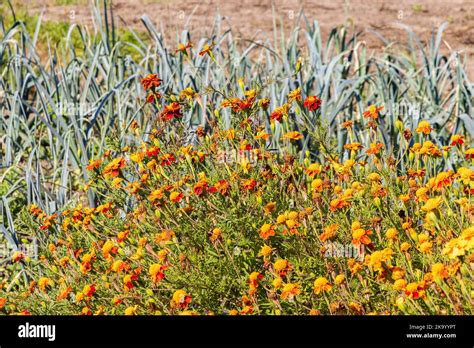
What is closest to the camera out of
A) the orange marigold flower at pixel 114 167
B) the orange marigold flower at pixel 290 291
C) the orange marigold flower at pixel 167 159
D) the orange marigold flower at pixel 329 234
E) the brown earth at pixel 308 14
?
the orange marigold flower at pixel 290 291

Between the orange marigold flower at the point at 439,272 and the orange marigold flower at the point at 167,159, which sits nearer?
the orange marigold flower at the point at 439,272

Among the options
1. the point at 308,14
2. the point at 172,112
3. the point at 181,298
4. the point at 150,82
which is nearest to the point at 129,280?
the point at 181,298

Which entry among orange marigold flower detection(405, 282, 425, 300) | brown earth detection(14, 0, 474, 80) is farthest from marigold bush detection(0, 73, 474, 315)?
brown earth detection(14, 0, 474, 80)

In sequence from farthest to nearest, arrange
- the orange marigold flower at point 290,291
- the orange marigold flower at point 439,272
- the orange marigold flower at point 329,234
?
the orange marigold flower at point 329,234 → the orange marigold flower at point 290,291 → the orange marigold flower at point 439,272

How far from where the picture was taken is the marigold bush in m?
2.41

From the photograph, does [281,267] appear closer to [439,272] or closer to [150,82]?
[439,272]

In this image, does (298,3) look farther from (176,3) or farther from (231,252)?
(231,252)

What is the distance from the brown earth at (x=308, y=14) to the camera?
827 cm

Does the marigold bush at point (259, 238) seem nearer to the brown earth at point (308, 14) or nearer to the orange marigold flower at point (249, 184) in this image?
the orange marigold flower at point (249, 184)

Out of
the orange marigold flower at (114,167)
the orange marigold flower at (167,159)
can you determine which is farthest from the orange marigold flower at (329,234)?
the orange marigold flower at (114,167)

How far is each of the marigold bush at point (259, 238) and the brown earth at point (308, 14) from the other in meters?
5.15

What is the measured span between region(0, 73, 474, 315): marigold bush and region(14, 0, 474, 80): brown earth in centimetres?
515

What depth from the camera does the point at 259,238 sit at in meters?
2.75

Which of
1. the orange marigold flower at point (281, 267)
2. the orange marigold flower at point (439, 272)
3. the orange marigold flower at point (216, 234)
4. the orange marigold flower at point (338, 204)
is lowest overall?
the orange marigold flower at point (281, 267)
